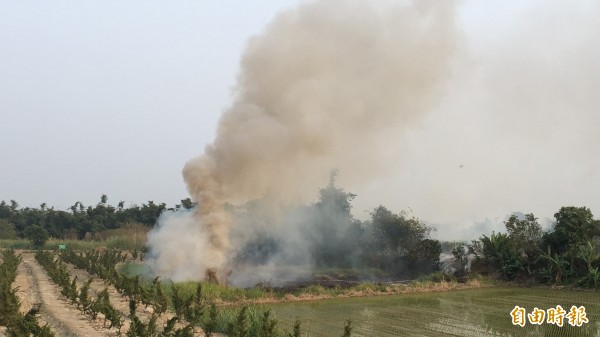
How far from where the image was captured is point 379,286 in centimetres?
2847

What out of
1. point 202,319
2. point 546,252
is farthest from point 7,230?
point 546,252

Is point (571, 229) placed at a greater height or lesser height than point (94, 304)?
greater

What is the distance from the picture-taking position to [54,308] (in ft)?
65.4

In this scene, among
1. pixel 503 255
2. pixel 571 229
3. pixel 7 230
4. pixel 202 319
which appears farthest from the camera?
pixel 7 230

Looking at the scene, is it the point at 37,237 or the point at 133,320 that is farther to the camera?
the point at 37,237

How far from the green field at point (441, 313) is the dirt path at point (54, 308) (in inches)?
240

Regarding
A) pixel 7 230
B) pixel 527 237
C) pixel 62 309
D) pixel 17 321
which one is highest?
pixel 7 230

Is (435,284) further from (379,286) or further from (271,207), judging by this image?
(271,207)

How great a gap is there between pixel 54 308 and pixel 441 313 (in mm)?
14657

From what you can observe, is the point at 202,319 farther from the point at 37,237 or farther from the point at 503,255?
the point at 37,237

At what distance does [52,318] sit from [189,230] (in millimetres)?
11754

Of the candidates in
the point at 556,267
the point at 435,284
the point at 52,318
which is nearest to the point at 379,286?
the point at 435,284

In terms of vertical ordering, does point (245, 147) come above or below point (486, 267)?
above

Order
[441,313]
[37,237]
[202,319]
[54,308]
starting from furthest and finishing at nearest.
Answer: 1. [37,237]
2. [441,313]
3. [54,308]
4. [202,319]
